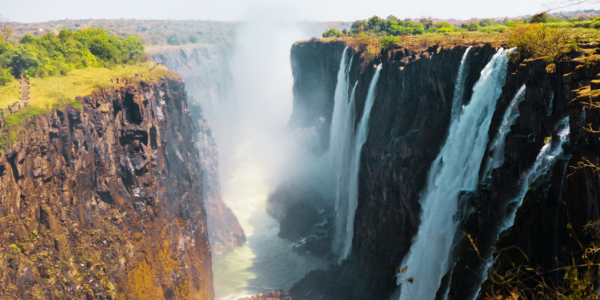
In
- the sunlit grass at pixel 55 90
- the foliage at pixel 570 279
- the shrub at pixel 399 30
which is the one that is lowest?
the foliage at pixel 570 279

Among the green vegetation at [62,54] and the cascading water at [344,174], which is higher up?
the green vegetation at [62,54]

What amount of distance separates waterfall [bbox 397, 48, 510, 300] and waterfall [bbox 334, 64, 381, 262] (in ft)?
45.0

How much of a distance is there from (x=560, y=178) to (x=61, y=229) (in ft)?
85.5

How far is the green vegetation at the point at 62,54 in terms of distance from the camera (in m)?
33.8

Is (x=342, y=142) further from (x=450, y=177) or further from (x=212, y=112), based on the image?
(x=212, y=112)

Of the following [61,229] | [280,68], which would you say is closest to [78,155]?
[61,229]

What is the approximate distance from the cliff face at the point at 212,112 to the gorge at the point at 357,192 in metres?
0.58

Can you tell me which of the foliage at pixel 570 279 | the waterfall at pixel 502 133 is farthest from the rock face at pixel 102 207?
the waterfall at pixel 502 133

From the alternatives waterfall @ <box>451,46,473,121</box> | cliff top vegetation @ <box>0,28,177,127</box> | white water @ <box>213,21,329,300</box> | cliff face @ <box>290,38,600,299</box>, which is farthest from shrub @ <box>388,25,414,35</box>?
waterfall @ <box>451,46,473,121</box>

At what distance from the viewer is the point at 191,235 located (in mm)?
39844

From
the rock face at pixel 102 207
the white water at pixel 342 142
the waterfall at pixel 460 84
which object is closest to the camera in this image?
the rock face at pixel 102 207

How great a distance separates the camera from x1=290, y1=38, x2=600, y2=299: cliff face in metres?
12.2

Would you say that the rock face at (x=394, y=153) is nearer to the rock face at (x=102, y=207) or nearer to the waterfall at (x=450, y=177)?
the waterfall at (x=450, y=177)

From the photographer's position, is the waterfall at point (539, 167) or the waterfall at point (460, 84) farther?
the waterfall at point (460, 84)
